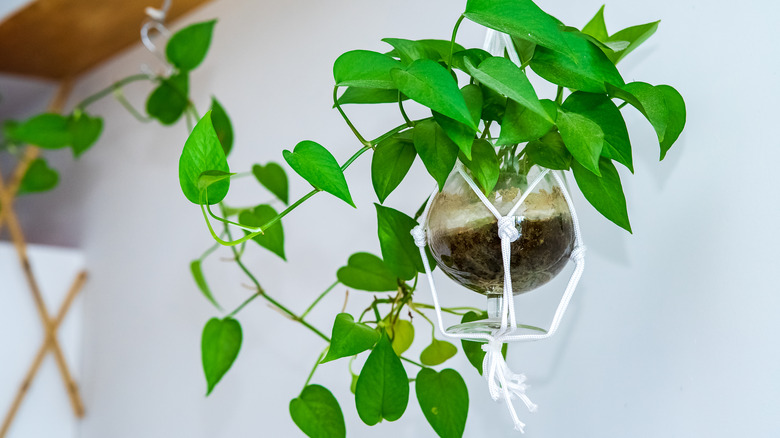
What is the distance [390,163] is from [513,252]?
0.50ft

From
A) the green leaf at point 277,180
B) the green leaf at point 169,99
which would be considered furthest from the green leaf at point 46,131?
the green leaf at point 277,180

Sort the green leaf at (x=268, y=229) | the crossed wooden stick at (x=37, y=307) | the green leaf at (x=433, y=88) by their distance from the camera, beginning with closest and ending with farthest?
1. the green leaf at (x=433, y=88)
2. the green leaf at (x=268, y=229)
3. the crossed wooden stick at (x=37, y=307)

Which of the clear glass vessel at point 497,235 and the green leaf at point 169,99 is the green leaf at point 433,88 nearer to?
the clear glass vessel at point 497,235

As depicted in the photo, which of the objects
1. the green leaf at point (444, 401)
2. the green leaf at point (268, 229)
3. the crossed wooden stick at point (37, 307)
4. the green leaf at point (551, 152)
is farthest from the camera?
the crossed wooden stick at point (37, 307)

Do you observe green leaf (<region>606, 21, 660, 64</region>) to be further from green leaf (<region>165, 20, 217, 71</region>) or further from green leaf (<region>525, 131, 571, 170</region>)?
green leaf (<region>165, 20, 217, 71</region>)

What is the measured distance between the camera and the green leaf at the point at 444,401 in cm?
77

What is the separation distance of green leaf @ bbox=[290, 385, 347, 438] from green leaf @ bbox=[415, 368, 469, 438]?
11cm

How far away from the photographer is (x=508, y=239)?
2.05 feet

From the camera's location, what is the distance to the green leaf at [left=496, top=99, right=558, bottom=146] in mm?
604

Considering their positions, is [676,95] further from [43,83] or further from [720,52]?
[43,83]

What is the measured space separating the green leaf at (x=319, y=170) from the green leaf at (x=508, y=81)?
0.13 metres

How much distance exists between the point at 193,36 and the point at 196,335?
0.57 meters

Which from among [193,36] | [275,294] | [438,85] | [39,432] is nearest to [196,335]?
[275,294]

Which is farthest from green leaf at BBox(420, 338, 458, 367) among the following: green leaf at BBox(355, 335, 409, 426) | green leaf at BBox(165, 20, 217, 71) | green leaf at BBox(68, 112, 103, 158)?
green leaf at BBox(68, 112, 103, 158)
